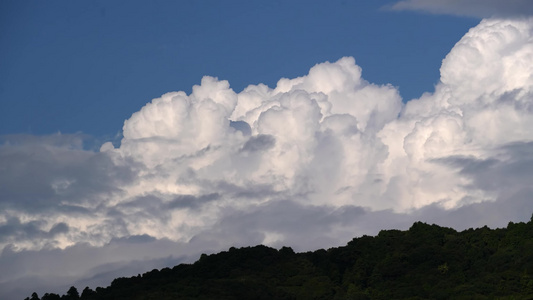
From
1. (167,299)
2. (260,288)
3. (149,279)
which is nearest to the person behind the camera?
(167,299)

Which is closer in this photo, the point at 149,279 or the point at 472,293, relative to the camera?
Result: the point at 472,293

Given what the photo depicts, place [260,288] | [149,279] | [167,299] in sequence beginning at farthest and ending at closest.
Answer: [149,279] < [260,288] < [167,299]

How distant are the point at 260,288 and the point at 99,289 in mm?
32725

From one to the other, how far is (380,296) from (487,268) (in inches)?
1033

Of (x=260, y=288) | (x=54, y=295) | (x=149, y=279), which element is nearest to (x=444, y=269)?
(x=260, y=288)

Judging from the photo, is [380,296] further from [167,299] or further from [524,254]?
[167,299]

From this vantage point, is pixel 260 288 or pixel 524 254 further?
pixel 524 254

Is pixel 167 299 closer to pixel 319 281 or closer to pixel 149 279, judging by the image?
pixel 149 279

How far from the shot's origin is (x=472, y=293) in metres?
179

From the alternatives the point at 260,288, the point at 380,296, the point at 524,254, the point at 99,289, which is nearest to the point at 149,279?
the point at 99,289

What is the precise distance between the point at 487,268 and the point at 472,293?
20.1 metres

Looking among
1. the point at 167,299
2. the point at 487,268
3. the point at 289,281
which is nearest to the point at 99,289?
the point at 167,299

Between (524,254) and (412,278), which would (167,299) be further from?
(524,254)

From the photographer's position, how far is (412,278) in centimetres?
19500
